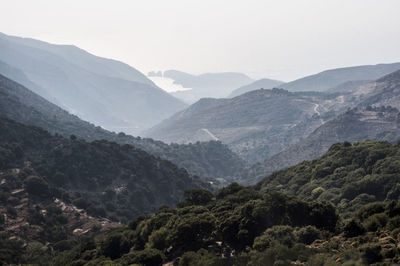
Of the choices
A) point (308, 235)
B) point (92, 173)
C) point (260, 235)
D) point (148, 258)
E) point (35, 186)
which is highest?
point (308, 235)

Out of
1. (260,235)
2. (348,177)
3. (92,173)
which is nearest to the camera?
(260,235)

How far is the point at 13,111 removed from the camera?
16000cm

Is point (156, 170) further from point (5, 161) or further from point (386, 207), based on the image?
point (386, 207)

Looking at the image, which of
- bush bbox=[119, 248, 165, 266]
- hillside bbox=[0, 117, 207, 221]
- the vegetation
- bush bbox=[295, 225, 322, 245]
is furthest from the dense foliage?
hillside bbox=[0, 117, 207, 221]

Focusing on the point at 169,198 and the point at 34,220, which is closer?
the point at 34,220

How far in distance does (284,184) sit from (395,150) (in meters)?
26.0

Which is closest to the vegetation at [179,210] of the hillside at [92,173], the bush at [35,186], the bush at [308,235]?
the bush at [308,235]

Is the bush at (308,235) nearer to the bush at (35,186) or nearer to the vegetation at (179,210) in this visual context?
the vegetation at (179,210)

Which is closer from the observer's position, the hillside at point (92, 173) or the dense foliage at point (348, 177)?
the dense foliage at point (348, 177)

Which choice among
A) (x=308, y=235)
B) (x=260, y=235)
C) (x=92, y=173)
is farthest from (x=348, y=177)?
(x=92, y=173)

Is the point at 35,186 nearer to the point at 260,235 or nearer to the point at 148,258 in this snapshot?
the point at 148,258

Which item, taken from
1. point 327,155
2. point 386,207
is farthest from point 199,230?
point 327,155

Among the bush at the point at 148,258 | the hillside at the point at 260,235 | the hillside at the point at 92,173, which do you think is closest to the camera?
the hillside at the point at 260,235

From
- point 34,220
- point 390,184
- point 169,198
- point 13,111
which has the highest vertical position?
point 13,111
